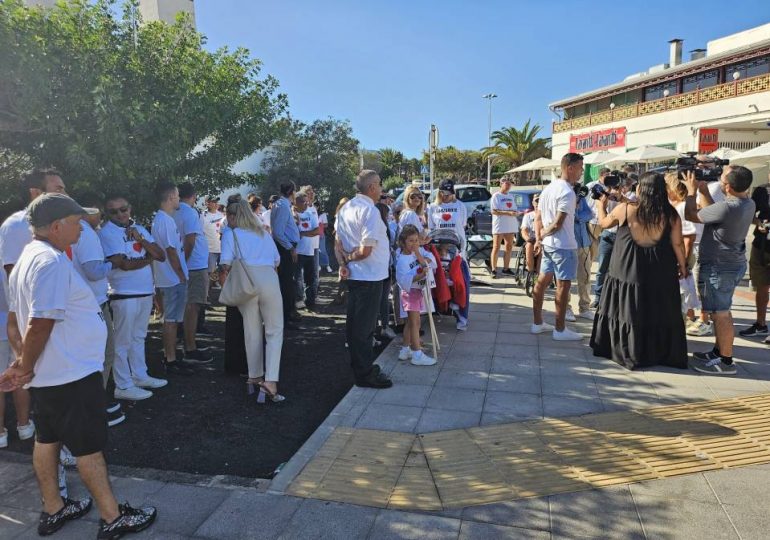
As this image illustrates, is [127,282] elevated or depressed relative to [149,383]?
elevated

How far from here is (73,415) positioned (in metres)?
2.70

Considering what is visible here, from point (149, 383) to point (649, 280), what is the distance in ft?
15.9

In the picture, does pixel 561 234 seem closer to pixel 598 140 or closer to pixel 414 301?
pixel 414 301

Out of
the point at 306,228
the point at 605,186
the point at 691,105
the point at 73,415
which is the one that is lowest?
the point at 73,415

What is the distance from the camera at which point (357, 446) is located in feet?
12.3

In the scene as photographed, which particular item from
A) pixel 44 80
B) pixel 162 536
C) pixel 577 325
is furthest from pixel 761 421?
pixel 44 80

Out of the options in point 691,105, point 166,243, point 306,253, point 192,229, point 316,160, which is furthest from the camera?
point 691,105

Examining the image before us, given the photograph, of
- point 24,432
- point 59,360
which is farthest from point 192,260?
point 59,360

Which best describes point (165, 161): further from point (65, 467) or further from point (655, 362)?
point (655, 362)

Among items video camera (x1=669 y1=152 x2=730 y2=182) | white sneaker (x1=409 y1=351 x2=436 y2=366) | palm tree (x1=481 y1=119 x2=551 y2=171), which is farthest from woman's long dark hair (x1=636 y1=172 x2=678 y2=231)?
palm tree (x1=481 y1=119 x2=551 y2=171)

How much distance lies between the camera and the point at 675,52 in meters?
30.8

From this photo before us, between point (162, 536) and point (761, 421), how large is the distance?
4.20m

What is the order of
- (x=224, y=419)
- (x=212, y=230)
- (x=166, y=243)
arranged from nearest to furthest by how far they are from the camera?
(x=224, y=419) → (x=166, y=243) → (x=212, y=230)

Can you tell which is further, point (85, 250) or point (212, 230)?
point (212, 230)
